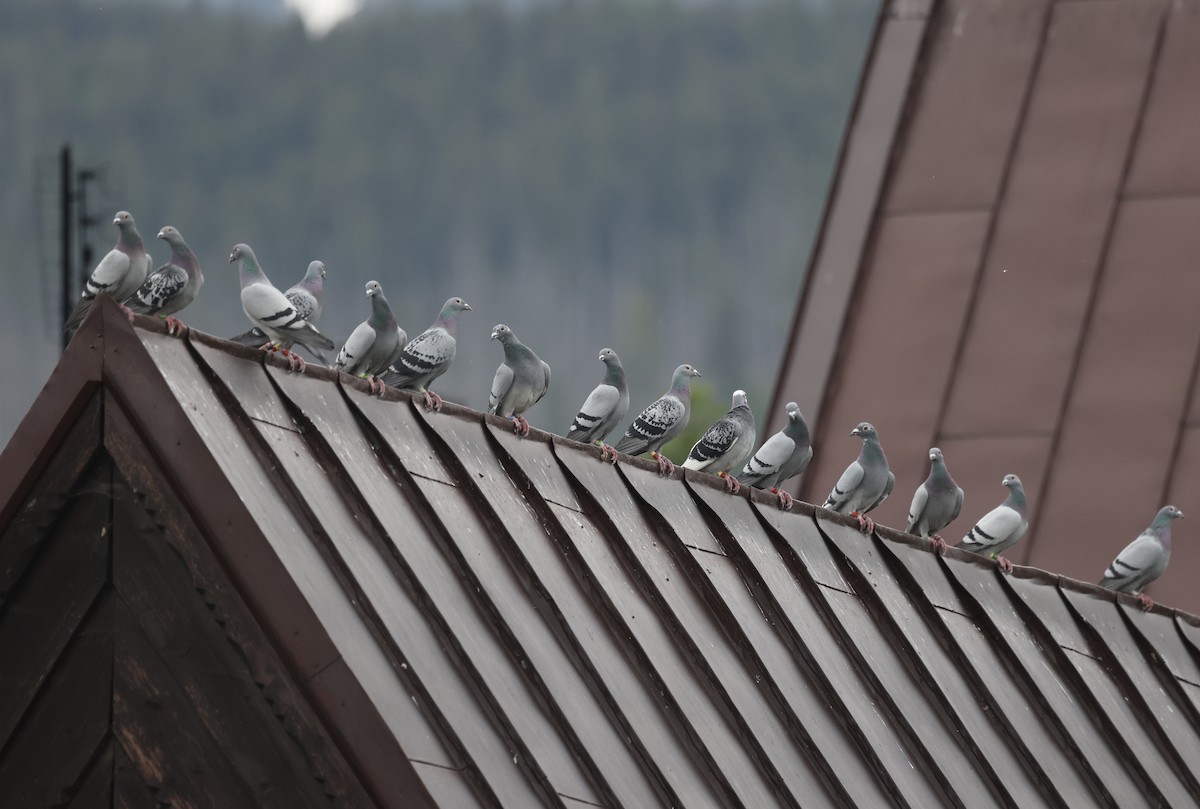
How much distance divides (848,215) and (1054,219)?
7.91ft

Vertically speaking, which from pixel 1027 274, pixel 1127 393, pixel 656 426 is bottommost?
pixel 656 426

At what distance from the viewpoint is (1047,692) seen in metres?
14.5

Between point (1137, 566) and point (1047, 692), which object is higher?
point (1137, 566)

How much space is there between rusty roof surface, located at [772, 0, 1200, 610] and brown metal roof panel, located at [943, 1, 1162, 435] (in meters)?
0.02

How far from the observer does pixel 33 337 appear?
343 ft

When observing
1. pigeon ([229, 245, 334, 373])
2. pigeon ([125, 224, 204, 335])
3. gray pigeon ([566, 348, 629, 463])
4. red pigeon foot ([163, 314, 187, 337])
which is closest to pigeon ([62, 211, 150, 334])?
pigeon ([125, 224, 204, 335])

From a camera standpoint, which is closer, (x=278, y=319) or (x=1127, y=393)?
(x=278, y=319)

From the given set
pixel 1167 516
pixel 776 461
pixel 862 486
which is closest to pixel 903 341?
pixel 1167 516

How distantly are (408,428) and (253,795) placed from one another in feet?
7.48

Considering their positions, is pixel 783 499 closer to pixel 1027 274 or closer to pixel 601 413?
pixel 601 413

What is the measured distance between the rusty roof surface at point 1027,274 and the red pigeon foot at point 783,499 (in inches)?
337

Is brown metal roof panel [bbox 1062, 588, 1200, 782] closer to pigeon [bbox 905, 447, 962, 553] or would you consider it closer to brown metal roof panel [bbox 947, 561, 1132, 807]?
brown metal roof panel [bbox 947, 561, 1132, 807]

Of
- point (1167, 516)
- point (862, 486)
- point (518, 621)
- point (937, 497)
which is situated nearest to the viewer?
point (518, 621)

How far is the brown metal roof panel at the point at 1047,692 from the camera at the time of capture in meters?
14.0
